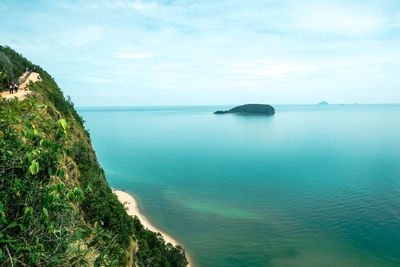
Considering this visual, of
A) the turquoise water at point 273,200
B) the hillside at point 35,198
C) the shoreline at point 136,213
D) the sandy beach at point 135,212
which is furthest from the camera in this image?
the sandy beach at point 135,212

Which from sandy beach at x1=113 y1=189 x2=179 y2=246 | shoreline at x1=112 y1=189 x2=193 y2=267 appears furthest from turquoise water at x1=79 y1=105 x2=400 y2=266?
sandy beach at x1=113 y1=189 x2=179 y2=246

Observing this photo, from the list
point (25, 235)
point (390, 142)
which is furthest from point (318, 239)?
point (390, 142)

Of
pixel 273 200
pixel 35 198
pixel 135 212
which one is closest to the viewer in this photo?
pixel 35 198

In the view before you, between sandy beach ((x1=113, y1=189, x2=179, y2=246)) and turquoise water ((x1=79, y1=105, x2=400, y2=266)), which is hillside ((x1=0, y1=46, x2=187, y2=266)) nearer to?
turquoise water ((x1=79, y1=105, x2=400, y2=266))

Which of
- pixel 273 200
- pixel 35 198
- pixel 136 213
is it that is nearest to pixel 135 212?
pixel 136 213

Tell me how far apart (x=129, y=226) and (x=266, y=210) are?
101ft

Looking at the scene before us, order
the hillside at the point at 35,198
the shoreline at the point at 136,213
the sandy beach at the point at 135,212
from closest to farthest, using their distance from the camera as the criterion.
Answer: the hillside at the point at 35,198, the shoreline at the point at 136,213, the sandy beach at the point at 135,212

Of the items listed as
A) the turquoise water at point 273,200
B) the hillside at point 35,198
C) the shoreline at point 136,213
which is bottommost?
the shoreline at point 136,213

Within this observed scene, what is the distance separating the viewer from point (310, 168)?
66.7 meters

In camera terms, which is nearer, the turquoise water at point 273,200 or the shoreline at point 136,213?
the turquoise water at point 273,200

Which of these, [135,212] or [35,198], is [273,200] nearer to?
[135,212]

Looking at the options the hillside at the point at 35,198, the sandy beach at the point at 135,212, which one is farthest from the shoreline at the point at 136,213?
the hillside at the point at 35,198

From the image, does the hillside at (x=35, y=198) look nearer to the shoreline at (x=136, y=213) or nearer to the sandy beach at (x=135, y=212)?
the shoreline at (x=136, y=213)

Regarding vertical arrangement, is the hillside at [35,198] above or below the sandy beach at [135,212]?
above
